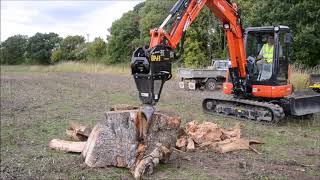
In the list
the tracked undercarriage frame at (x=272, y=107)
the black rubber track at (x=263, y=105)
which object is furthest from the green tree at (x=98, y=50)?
the tracked undercarriage frame at (x=272, y=107)

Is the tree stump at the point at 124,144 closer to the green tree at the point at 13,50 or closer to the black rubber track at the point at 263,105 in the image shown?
the black rubber track at the point at 263,105

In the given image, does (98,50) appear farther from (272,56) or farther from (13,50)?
(272,56)

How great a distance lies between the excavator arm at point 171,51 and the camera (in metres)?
6.63

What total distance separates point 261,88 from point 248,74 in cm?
54

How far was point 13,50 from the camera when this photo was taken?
70688 mm

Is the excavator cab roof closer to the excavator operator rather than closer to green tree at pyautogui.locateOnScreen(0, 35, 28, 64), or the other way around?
the excavator operator

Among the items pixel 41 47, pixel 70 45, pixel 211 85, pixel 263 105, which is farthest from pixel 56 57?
pixel 263 105

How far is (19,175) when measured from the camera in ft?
20.0

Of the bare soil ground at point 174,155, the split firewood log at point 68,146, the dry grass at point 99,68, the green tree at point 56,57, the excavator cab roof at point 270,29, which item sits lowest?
the bare soil ground at point 174,155

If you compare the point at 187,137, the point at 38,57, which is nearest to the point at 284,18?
the point at 187,137

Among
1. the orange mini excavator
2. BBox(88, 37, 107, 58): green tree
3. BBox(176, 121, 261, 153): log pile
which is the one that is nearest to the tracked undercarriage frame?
the orange mini excavator

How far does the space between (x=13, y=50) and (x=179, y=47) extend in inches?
2564

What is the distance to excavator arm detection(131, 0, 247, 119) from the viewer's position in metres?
6.63

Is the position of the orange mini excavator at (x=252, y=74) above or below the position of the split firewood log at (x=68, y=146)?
above
